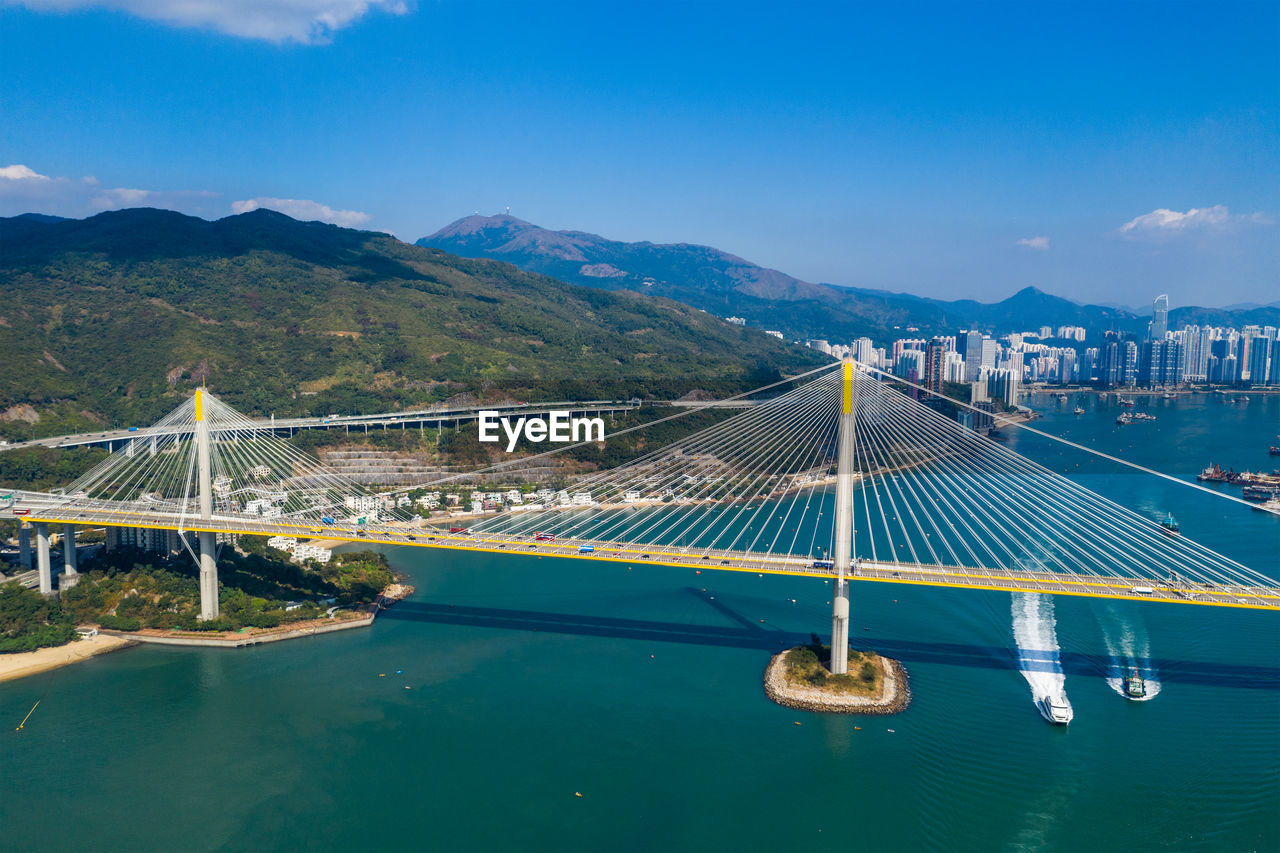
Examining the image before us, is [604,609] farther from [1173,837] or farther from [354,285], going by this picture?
[354,285]

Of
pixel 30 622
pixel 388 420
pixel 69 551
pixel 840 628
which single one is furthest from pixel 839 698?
pixel 388 420

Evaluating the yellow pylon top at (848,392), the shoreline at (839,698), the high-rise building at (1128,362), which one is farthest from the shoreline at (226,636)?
the high-rise building at (1128,362)

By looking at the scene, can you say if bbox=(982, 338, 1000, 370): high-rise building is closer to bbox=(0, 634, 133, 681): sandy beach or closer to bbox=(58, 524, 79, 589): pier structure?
bbox=(58, 524, 79, 589): pier structure

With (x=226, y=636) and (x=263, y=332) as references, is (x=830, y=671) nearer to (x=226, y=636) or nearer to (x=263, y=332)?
(x=226, y=636)

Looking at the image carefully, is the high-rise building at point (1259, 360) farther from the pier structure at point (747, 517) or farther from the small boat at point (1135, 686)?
the small boat at point (1135, 686)

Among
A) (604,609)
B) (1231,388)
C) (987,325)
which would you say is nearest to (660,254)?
(987,325)
